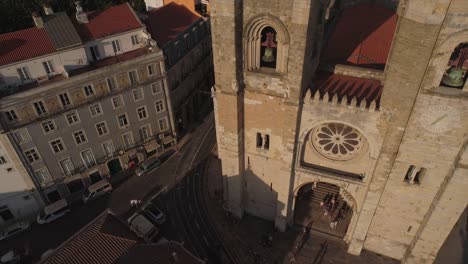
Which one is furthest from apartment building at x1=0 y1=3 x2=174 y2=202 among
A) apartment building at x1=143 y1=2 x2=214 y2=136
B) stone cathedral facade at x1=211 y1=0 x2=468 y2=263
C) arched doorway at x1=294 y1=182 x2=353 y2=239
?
arched doorway at x1=294 y1=182 x2=353 y2=239

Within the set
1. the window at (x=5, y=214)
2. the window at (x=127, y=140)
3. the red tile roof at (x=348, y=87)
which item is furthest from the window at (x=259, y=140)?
the window at (x=5, y=214)

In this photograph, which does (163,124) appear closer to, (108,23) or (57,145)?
(57,145)

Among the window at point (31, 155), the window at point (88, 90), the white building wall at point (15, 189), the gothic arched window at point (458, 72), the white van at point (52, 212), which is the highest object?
the gothic arched window at point (458, 72)

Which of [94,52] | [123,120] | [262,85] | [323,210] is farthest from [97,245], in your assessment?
[323,210]

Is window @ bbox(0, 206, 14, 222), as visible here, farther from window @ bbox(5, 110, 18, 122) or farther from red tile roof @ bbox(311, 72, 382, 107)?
red tile roof @ bbox(311, 72, 382, 107)

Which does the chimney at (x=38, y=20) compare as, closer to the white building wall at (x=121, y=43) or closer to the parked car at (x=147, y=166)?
the white building wall at (x=121, y=43)

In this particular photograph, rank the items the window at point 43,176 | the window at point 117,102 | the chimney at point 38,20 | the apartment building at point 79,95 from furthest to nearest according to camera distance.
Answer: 1. the window at point 117,102
2. the window at point 43,176
3. the chimney at point 38,20
4. the apartment building at point 79,95

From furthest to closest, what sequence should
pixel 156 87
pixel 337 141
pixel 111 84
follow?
1. pixel 156 87
2. pixel 111 84
3. pixel 337 141
